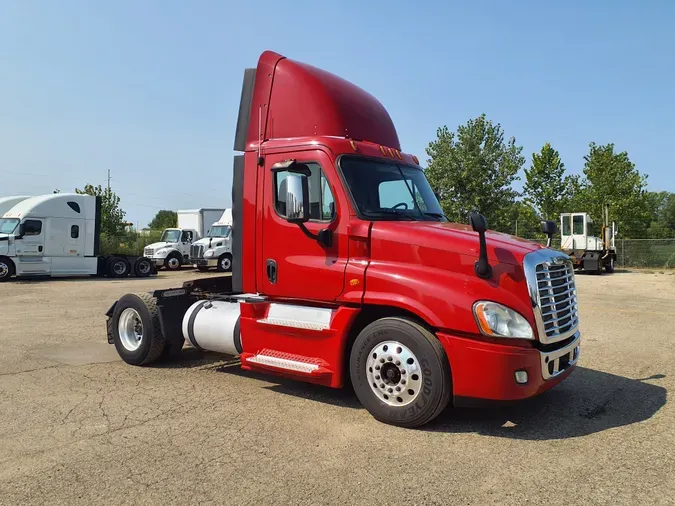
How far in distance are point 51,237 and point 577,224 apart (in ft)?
86.7

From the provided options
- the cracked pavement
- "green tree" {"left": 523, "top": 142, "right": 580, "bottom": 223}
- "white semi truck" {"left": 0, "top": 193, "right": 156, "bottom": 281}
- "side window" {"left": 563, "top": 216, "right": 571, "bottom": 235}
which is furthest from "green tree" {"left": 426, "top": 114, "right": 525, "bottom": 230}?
the cracked pavement

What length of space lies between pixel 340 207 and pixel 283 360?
64.2 inches

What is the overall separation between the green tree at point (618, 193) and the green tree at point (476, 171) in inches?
226

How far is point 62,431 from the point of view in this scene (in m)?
4.51

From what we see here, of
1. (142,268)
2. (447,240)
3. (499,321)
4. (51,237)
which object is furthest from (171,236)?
(499,321)

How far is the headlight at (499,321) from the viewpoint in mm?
4246

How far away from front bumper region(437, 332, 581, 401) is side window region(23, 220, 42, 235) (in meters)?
21.7

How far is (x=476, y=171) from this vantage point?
39.5 meters

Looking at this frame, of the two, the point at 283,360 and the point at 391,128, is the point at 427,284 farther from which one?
the point at 391,128

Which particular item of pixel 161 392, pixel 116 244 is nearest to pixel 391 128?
pixel 161 392

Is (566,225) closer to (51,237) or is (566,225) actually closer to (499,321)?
(51,237)

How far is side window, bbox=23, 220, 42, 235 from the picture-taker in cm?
2141

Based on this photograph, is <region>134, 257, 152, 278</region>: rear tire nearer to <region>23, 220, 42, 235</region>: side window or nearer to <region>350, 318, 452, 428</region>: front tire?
<region>23, 220, 42, 235</region>: side window

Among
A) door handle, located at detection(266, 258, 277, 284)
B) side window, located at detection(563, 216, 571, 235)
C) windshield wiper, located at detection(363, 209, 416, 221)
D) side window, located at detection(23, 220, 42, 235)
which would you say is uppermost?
side window, located at detection(563, 216, 571, 235)
